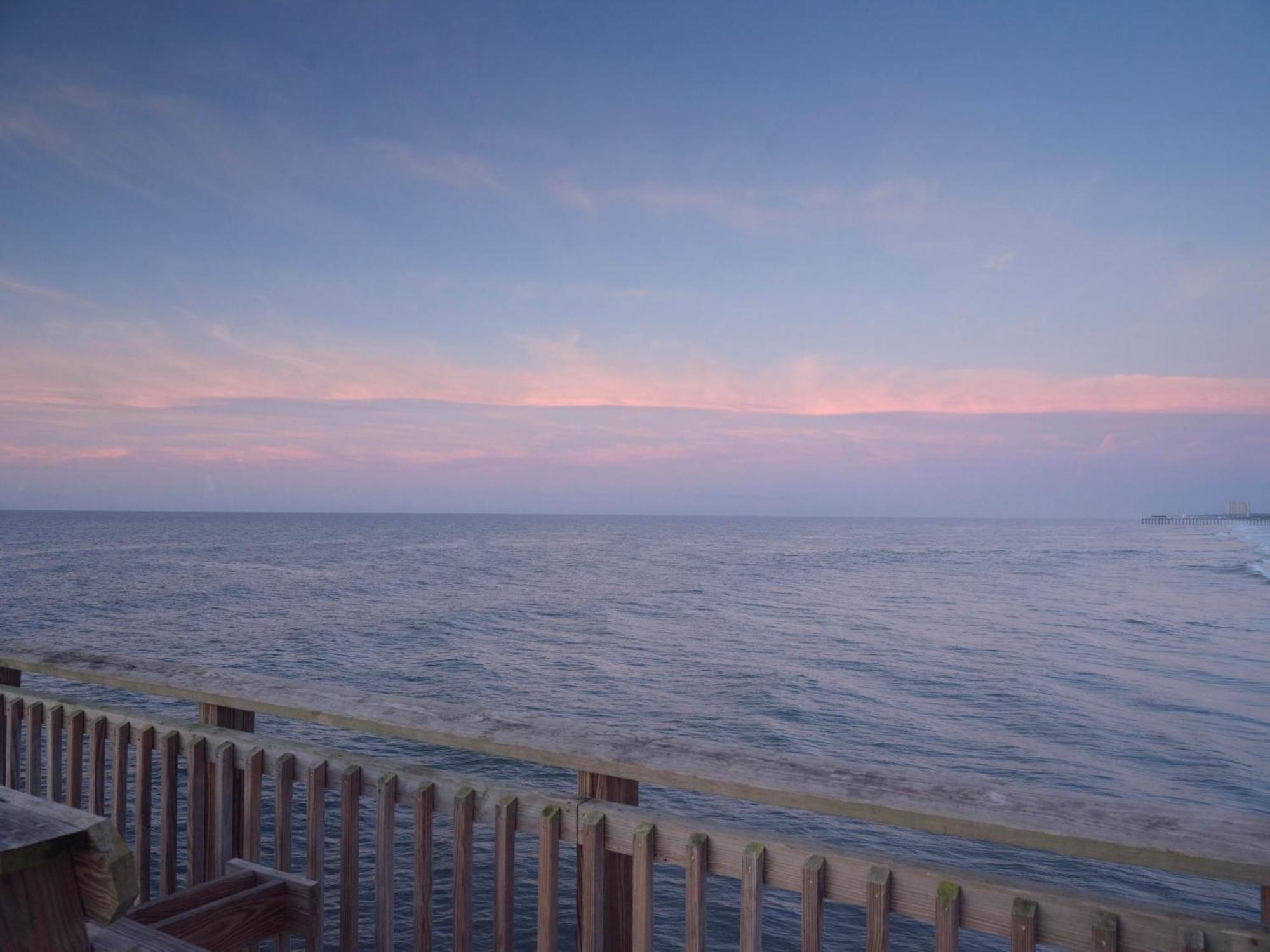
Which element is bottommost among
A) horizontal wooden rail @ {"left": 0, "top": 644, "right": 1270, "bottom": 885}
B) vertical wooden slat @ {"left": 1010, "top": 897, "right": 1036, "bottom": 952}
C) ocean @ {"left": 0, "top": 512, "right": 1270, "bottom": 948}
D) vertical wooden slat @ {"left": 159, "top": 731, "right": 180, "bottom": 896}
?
ocean @ {"left": 0, "top": 512, "right": 1270, "bottom": 948}

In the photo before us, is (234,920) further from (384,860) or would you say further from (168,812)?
(168,812)

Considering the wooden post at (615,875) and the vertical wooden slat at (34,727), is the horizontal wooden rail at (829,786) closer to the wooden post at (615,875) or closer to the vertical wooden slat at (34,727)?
→ the wooden post at (615,875)

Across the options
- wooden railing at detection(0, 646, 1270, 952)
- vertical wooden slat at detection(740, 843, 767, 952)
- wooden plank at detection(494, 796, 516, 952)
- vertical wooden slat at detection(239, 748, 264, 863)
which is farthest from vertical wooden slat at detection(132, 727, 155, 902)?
vertical wooden slat at detection(740, 843, 767, 952)

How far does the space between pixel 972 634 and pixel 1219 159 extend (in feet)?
47.3

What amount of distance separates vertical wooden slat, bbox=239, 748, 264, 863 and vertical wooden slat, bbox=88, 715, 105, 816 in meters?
0.74

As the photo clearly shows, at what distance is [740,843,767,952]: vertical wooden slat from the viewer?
1959 mm

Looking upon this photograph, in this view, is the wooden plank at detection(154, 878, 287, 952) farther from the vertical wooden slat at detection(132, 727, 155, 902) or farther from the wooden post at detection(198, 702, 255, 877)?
the vertical wooden slat at detection(132, 727, 155, 902)

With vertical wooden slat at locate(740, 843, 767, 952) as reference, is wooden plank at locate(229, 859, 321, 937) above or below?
below

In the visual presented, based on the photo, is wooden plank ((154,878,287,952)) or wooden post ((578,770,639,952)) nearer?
wooden plank ((154,878,287,952))

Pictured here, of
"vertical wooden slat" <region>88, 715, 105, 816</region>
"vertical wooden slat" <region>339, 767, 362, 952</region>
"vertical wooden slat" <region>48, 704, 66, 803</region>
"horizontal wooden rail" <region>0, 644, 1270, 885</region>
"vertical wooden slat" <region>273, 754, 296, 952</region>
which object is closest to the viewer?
"horizontal wooden rail" <region>0, 644, 1270, 885</region>

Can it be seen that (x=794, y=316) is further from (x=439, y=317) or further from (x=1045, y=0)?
(x=1045, y=0)

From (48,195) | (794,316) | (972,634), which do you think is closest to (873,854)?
(48,195)

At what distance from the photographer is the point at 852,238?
94.2ft

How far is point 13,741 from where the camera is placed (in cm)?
341
